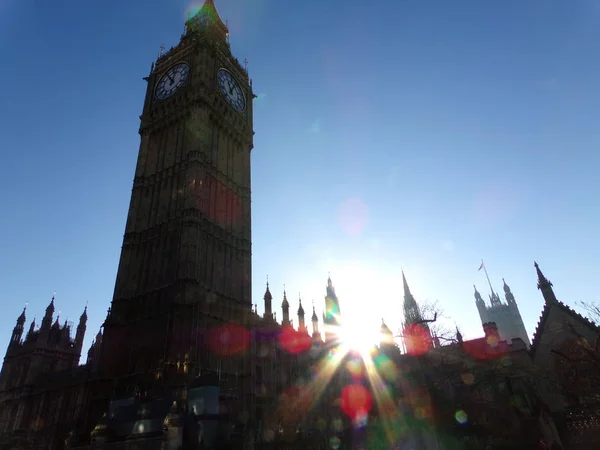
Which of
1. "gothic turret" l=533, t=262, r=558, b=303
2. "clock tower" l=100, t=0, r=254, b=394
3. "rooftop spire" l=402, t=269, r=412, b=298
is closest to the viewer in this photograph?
"clock tower" l=100, t=0, r=254, b=394

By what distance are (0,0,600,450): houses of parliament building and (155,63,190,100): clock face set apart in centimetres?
34

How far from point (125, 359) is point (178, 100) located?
27.9 m

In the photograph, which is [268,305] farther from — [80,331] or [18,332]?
[18,332]

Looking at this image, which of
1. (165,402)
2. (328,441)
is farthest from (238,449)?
(165,402)

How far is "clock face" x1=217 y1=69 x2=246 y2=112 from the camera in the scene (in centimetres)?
4609

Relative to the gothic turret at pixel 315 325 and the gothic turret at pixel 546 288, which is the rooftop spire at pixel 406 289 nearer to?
the gothic turret at pixel 315 325

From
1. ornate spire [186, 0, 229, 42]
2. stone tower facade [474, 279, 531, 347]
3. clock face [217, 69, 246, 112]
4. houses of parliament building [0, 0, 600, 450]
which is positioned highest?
ornate spire [186, 0, 229, 42]

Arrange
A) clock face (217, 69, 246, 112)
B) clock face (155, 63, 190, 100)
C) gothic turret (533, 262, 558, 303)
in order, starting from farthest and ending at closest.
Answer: clock face (217, 69, 246, 112), clock face (155, 63, 190, 100), gothic turret (533, 262, 558, 303)

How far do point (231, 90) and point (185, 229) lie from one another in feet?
73.7

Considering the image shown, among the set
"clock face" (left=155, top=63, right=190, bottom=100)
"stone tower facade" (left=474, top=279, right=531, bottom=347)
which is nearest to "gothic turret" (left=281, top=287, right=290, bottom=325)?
"clock face" (left=155, top=63, right=190, bottom=100)

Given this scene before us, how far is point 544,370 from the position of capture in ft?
104

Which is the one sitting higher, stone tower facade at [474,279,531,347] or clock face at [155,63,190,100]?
clock face at [155,63,190,100]

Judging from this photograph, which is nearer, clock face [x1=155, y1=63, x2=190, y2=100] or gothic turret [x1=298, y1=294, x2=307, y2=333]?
clock face [x1=155, y1=63, x2=190, y2=100]

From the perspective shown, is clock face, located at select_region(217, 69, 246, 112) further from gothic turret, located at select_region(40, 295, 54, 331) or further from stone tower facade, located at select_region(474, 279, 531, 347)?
stone tower facade, located at select_region(474, 279, 531, 347)
